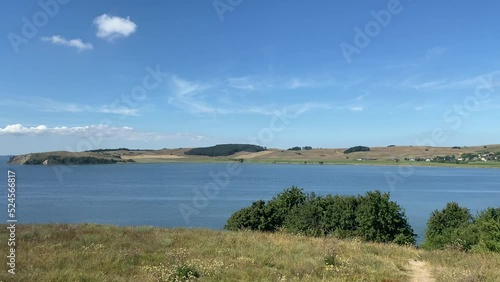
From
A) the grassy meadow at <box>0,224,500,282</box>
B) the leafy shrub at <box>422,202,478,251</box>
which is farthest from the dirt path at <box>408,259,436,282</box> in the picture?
the leafy shrub at <box>422,202,478,251</box>

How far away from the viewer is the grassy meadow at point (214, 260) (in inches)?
432

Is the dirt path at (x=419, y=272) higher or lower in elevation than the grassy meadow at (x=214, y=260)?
lower

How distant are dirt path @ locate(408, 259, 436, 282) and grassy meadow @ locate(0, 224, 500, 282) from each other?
0.40 ft

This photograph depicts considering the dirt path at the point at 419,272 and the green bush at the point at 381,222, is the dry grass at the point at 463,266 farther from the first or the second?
the green bush at the point at 381,222

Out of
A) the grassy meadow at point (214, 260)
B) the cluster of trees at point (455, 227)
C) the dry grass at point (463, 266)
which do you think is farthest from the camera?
the cluster of trees at point (455, 227)

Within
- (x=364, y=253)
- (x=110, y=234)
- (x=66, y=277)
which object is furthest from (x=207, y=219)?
(x=66, y=277)

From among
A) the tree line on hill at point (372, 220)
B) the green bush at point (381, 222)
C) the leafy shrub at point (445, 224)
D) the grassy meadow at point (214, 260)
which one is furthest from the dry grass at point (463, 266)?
the green bush at point (381, 222)

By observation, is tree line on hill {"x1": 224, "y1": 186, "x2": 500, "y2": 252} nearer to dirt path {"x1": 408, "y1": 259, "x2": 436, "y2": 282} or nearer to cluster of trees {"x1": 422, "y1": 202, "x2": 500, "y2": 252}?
cluster of trees {"x1": 422, "y1": 202, "x2": 500, "y2": 252}

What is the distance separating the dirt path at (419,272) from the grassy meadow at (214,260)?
122 mm

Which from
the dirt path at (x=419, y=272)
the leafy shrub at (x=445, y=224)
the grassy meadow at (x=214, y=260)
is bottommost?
the leafy shrub at (x=445, y=224)

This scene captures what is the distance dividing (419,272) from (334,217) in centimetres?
1983

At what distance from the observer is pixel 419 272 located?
42.2 feet

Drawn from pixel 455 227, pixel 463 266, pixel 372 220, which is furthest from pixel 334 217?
pixel 463 266

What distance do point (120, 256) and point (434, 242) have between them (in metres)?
23.4
